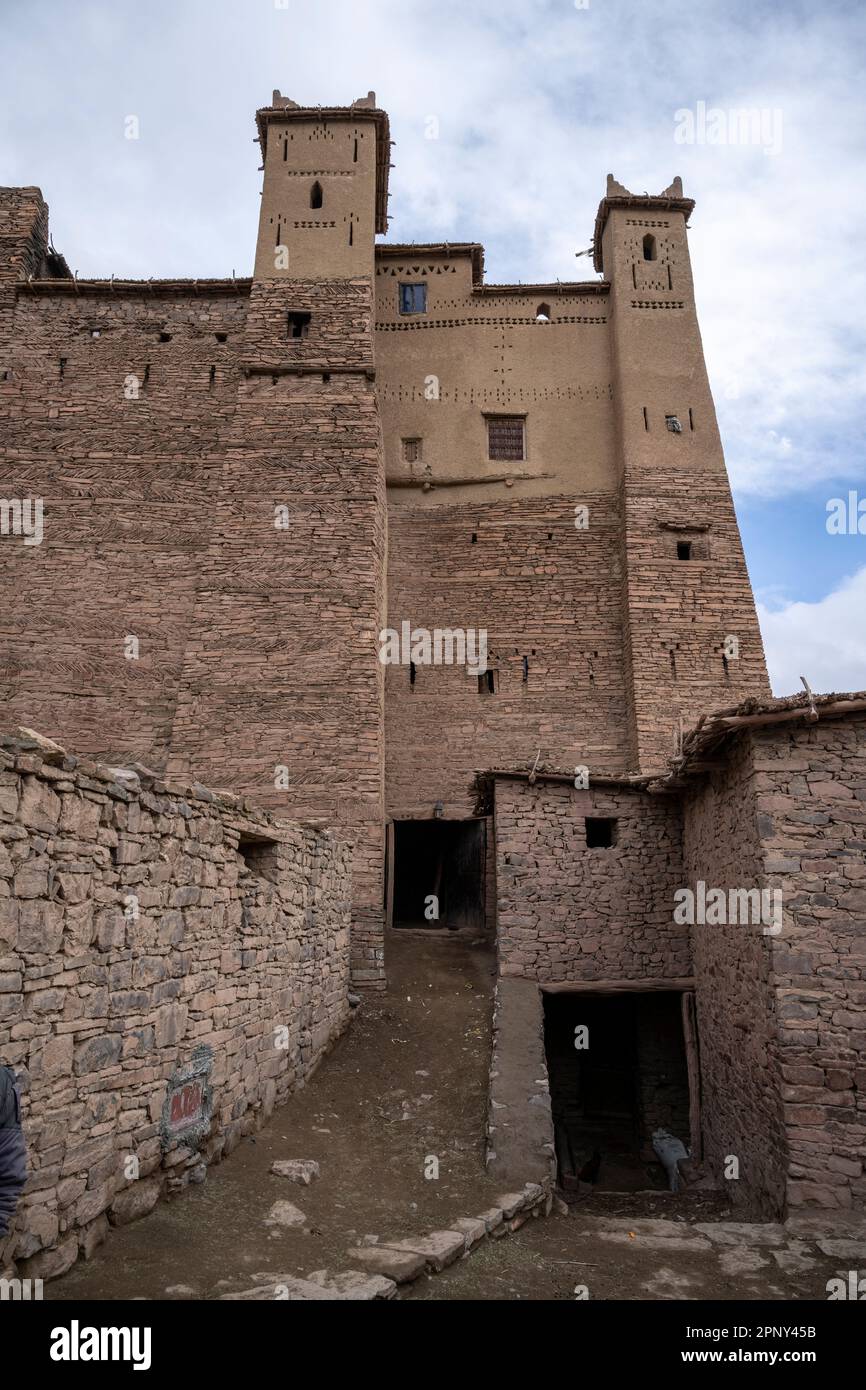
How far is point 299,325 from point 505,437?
4840 millimetres

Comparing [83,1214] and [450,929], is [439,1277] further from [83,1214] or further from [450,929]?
[450,929]

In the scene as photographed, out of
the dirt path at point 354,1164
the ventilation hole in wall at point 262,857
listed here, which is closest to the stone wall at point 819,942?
the dirt path at point 354,1164

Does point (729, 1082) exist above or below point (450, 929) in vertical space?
below

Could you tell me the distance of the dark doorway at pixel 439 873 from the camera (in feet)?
49.8

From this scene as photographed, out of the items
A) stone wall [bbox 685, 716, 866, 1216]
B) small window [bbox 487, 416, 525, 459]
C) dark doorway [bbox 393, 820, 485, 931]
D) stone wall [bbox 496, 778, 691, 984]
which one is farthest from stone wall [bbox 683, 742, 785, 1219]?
small window [bbox 487, 416, 525, 459]

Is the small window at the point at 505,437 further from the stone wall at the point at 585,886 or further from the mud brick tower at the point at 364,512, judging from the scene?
the stone wall at the point at 585,886

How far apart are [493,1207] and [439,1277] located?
117 cm

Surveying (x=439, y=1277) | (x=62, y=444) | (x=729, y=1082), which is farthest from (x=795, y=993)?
(x=62, y=444)

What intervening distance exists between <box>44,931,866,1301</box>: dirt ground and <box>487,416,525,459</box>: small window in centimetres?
1270

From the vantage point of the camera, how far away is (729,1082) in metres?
8.55

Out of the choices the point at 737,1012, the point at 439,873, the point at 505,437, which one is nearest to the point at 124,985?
the point at 737,1012

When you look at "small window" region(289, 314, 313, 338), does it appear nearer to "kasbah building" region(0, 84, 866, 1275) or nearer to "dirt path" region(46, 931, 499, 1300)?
"kasbah building" region(0, 84, 866, 1275)

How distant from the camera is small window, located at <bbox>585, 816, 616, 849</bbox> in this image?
1140 cm

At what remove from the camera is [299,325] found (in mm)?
16516
